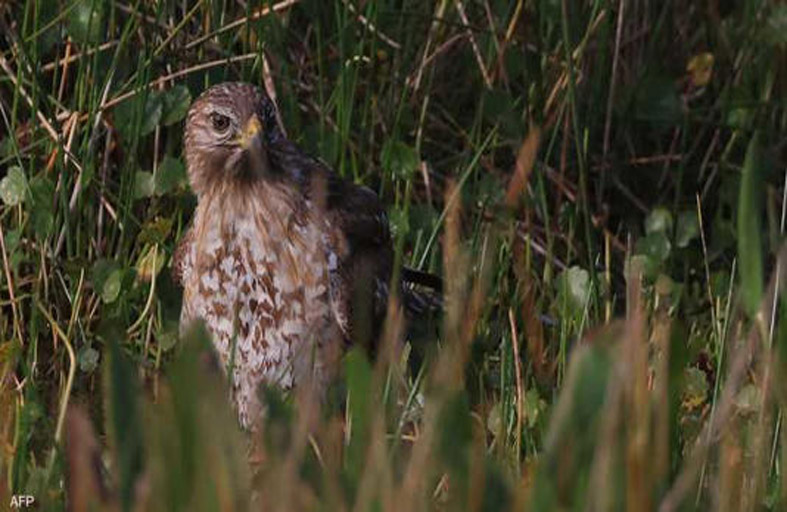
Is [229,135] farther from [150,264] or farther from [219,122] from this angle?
[150,264]

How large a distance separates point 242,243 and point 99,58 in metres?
0.73

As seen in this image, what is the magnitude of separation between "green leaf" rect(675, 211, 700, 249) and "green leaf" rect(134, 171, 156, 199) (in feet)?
4.69

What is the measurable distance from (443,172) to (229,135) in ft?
3.31

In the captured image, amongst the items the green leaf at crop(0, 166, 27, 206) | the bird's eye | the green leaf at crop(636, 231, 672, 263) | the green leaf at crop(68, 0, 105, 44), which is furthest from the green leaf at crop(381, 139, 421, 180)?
the green leaf at crop(0, 166, 27, 206)

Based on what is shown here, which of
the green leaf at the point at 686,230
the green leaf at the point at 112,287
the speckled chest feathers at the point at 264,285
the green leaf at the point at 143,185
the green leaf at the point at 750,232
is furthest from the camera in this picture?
the green leaf at the point at 686,230

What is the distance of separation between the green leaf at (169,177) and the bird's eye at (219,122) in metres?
0.34

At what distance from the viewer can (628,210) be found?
6.20 metres

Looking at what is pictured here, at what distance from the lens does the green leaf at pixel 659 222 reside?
19.2ft

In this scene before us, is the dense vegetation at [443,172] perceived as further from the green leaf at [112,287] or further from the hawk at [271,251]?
the hawk at [271,251]

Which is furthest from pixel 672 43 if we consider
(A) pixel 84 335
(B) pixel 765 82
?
(A) pixel 84 335

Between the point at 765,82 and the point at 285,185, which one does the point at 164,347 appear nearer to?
the point at 285,185

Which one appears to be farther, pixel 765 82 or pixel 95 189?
pixel 765 82

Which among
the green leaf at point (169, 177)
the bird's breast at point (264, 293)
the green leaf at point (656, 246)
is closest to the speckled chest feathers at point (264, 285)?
the bird's breast at point (264, 293)

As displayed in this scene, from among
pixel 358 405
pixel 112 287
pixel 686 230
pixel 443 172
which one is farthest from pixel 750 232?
pixel 443 172
